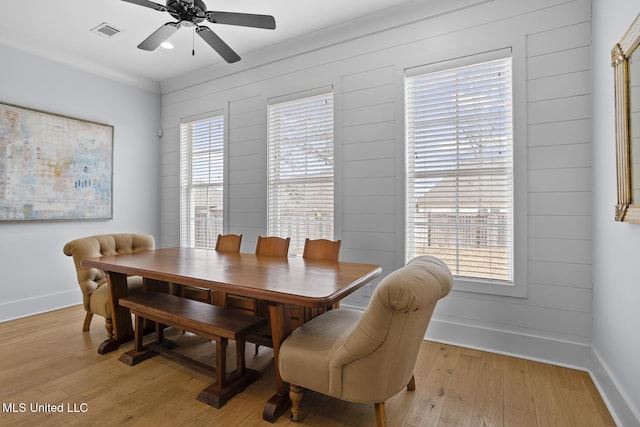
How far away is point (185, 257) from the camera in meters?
2.83

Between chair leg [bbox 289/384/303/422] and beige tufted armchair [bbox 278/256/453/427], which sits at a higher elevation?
beige tufted armchair [bbox 278/256/453/427]

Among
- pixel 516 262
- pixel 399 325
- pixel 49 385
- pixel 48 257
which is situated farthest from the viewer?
pixel 48 257

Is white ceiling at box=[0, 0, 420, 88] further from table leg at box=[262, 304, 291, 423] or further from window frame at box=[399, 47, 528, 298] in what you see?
table leg at box=[262, 304, 291, 423]

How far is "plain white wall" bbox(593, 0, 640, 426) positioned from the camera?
1675mm

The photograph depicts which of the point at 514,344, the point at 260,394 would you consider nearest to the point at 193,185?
the point at 260,394

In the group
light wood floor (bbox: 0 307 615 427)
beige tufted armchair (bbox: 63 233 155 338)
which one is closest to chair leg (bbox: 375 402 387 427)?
light wood floor (bbox: 0 307 615 427)

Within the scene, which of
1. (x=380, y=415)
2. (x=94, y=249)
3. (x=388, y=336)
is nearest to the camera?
(x=388, y=336)

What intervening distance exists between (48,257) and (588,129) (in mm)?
5424

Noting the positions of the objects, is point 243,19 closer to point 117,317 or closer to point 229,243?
point 229,243

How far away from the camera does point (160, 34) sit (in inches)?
101

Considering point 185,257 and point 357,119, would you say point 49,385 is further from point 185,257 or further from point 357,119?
point 357,119

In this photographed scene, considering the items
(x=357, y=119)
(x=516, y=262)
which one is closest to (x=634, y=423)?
(x=516, y=262)

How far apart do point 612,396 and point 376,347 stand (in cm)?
156

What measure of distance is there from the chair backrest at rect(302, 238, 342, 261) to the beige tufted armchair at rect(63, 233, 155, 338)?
5.36ft
